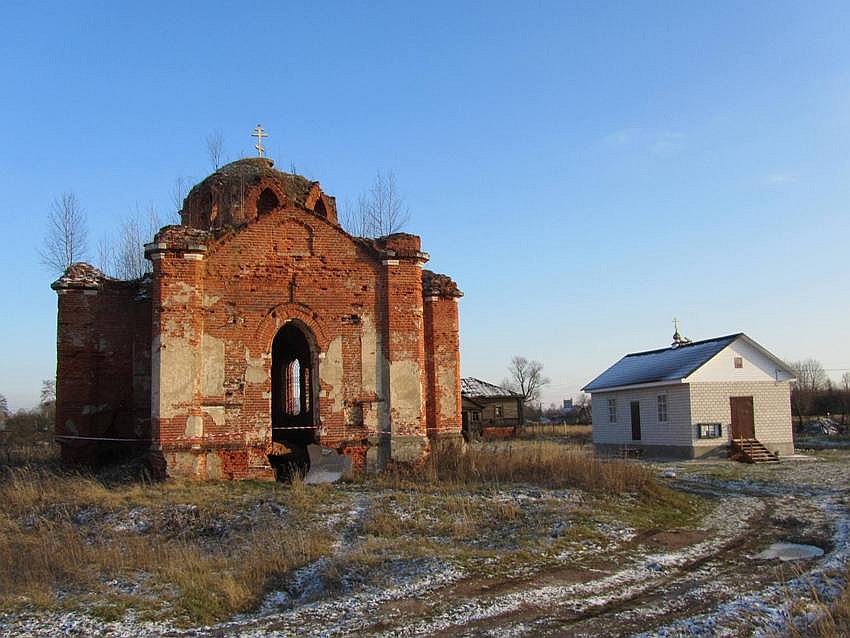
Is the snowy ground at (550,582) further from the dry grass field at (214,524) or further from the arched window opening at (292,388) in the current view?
the arched window opening at (292,388)

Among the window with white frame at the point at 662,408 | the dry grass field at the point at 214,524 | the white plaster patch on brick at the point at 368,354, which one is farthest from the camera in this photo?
the window with white frame at the point at 662,408

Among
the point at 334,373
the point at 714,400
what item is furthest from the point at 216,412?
the point at 714,400

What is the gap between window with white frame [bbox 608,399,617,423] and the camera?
30219mm

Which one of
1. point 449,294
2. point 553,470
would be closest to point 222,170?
point 449,294

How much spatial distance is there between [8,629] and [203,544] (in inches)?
134

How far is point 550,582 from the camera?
8047 millimetres

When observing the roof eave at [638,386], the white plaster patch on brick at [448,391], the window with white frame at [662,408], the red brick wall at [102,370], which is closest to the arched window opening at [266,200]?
the red brick wall at [102,370]

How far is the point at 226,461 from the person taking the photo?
47.3 ft

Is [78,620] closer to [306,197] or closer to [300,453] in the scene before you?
[300,453]

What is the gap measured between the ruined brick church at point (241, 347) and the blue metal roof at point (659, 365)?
39.1 feet

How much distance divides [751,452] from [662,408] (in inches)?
133

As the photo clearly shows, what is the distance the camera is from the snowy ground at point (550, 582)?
664 cm

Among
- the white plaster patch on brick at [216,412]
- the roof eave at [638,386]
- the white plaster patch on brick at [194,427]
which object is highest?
the roof eave at [638,386]

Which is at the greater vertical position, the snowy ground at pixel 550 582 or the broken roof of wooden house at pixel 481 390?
the broken roof of wooden house at pixel 481 390
